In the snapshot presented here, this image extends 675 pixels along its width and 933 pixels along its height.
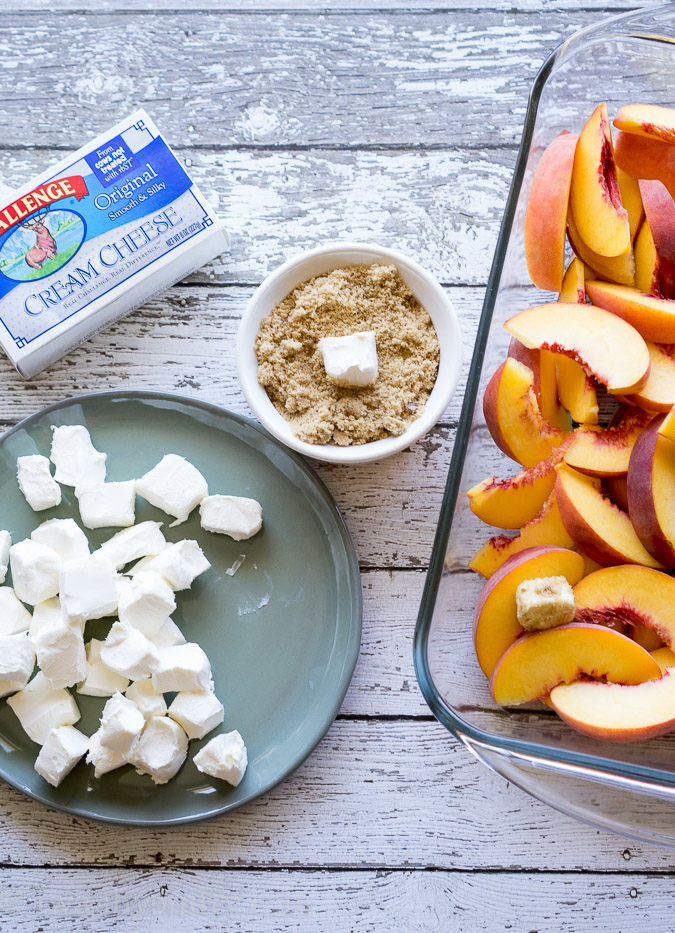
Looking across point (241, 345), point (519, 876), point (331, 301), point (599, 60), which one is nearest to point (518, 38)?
point (599, 60)

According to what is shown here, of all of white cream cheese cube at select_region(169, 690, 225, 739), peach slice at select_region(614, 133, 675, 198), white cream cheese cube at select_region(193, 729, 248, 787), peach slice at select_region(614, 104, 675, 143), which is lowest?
white cream cheese cube at select_region(193, 729, 248, 787)

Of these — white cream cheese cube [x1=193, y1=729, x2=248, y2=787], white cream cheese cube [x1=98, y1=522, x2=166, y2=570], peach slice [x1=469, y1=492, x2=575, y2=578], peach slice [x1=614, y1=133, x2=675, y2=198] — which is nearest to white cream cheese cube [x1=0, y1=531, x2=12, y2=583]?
white cream cheese cube [x1=98, y1=522, x2=166, y2=570]

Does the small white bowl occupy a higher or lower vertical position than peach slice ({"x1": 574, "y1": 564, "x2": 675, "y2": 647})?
higher

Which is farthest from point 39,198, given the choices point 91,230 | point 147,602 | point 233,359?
point 147,602

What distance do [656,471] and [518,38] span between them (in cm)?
68

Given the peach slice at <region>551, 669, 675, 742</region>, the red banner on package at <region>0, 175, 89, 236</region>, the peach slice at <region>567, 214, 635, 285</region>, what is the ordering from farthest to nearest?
the red banner on package at <region>0, 175, 89, 236</region>
the peach slice at <region>567, 214, 635, 285</region>
the peach slice at <region>551, 669, 675, 742</region>

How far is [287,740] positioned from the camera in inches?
40.0

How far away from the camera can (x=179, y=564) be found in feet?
3.23

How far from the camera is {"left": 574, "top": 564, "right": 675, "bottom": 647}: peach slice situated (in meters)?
0.84

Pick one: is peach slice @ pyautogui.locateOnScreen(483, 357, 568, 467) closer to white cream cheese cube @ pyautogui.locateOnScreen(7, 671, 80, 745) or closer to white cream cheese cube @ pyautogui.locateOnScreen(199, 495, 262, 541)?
white cream cheese cube @ pyautogui.locateOnScreen(199, 495, 262, 541)

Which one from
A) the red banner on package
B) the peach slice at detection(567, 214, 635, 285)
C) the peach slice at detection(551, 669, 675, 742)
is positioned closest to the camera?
the peach slice at detection(551, 669, 675, 742)

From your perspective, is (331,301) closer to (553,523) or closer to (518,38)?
(553,523)

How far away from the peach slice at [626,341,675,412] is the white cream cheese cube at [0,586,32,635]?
773 millimetres

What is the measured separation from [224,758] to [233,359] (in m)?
0.51
